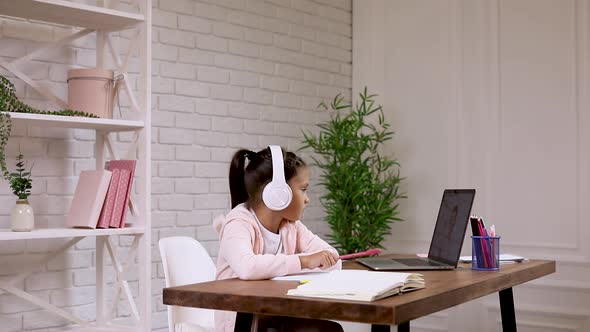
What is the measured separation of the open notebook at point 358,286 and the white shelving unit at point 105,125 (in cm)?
107

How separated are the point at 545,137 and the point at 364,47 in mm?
1250

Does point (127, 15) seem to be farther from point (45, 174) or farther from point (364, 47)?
point (364, 47)

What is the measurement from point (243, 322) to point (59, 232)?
996 millimetres

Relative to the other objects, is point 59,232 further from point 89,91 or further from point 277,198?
point 277,198

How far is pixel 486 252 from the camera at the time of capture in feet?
8.04

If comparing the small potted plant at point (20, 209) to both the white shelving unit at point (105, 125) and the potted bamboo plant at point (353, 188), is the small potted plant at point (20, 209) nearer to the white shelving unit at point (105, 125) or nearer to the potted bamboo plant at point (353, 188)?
the white shelving unit at point (105, 125)

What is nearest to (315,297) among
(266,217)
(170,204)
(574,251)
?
(266,217)

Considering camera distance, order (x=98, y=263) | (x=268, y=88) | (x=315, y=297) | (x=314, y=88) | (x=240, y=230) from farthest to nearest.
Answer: (x=314, y=88)
(x=268, y=88)
(x=98, y=263)
(x=240, y=230)
(x=315, y=297)

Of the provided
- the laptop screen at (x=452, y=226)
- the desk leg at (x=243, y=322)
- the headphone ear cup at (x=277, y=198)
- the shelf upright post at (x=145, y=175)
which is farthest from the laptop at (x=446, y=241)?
the shelf upright post at (x=145, y=175)

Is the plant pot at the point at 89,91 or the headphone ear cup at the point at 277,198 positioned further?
the plant pot at the point at 89,91

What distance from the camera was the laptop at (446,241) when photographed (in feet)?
8.05

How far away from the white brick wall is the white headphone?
1146 mm

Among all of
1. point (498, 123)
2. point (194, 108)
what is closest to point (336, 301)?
point (194, 108)

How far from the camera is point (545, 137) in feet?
13.2
